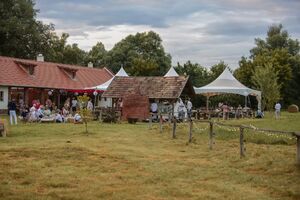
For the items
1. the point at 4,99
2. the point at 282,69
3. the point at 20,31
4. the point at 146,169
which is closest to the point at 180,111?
the point at 4,99

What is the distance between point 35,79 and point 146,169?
34.5 meters

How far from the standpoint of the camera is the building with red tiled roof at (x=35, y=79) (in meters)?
42.4

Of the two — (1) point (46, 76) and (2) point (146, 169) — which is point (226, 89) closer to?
(1) point (46, 76)

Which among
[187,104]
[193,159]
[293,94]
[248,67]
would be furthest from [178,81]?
[293,94]

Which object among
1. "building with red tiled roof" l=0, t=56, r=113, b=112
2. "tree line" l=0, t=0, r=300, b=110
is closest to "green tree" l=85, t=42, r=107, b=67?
"tree line" l=0, t=0, r=300, b=110

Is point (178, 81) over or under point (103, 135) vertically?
over

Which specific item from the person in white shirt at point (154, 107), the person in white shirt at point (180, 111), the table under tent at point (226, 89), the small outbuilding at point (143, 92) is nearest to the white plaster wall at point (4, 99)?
the small outbuilding at point (143, 92)

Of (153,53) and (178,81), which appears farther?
(153,53)

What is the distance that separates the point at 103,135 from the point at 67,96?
1082 inches

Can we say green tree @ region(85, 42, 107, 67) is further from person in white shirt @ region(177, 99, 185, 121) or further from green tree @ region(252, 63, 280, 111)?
person in white shirt @ region(177, 99, 185, 121)

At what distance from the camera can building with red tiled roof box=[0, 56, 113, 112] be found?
139ft

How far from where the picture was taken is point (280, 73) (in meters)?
64.9

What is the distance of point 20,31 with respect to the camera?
55094 millimetres

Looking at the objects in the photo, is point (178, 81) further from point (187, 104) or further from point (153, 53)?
point (153, 53)
